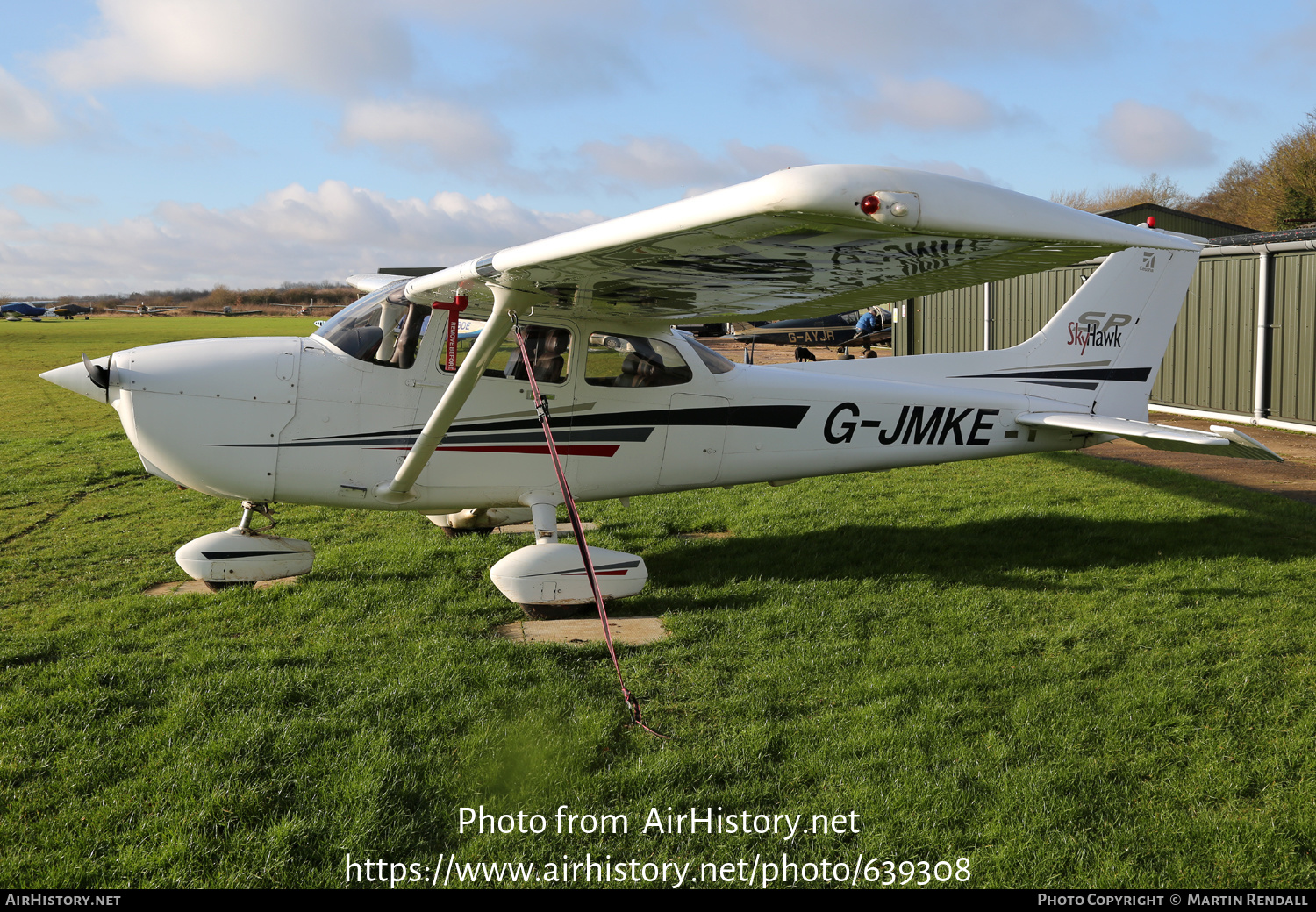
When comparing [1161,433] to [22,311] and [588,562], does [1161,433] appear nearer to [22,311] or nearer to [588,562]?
[588,562]

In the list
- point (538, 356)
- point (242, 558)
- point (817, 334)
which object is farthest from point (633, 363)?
point (817, 334)

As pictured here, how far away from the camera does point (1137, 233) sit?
3377mm

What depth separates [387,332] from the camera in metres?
5.80

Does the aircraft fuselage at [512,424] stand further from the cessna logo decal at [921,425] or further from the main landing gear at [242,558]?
the main landing gear at [242,558]

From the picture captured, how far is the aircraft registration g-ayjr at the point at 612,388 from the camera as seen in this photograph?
4344mm

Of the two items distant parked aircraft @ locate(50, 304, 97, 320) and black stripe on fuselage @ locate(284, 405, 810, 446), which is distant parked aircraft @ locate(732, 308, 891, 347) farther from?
distant parked aircraft @ locate(50, 304, 97, 320)

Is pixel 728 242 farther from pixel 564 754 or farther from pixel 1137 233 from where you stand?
pixel 564 754

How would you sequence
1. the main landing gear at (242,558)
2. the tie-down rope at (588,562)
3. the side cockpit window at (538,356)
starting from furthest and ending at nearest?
1. the side cockpit window at (538,356)
2. the main landing gear at (242,558)
3. the tie-down rope at (588,562)

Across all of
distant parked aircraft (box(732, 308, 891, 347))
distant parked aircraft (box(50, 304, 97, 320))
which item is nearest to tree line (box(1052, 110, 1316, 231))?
distant parked aircraft (box(732, 308, 891, 347))

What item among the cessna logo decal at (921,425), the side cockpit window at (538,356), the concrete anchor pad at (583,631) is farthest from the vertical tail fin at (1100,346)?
the concrete anchor pad at (583,631)

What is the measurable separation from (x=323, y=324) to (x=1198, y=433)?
6319mm

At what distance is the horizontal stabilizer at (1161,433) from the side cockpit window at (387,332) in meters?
4.98
